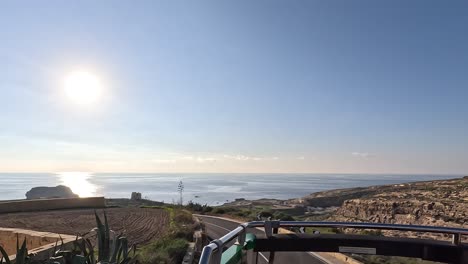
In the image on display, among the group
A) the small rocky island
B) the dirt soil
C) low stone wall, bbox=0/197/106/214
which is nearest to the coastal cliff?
the dirt soil

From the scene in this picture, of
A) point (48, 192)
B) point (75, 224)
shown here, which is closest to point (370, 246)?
point (75, 224)

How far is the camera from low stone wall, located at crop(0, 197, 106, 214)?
2734 cm

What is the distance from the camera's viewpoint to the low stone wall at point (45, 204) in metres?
27.3

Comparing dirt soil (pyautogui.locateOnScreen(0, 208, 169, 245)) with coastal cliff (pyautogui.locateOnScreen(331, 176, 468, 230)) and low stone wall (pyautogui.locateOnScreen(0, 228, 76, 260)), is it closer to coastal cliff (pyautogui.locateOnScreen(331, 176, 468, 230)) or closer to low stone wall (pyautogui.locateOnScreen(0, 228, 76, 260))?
low stone wall (pyautogui.locateOnScreen(0, 228, 76, 260))

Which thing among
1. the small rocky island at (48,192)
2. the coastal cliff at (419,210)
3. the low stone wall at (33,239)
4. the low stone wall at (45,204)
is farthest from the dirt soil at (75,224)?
the small rocky island at (48,192)

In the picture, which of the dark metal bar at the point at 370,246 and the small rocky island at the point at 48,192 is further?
the small rocky island at the point at 48,192

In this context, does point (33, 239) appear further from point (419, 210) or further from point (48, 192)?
point (48, 192)

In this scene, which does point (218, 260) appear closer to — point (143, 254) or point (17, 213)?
point (143, 254)

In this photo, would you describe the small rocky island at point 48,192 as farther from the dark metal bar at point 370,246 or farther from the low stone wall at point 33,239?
the dark metal bar at point 370,246

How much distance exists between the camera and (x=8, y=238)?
13.4 meters

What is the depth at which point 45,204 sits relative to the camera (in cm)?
2909

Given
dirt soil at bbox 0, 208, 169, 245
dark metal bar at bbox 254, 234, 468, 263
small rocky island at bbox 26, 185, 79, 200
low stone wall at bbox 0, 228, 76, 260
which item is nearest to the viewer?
dark metal bar at bbox 254, 234, 468, 263

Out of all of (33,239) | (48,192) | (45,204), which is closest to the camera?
(33,239)

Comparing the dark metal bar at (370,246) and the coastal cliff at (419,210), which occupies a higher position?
the dark metal bar at (370,246)
